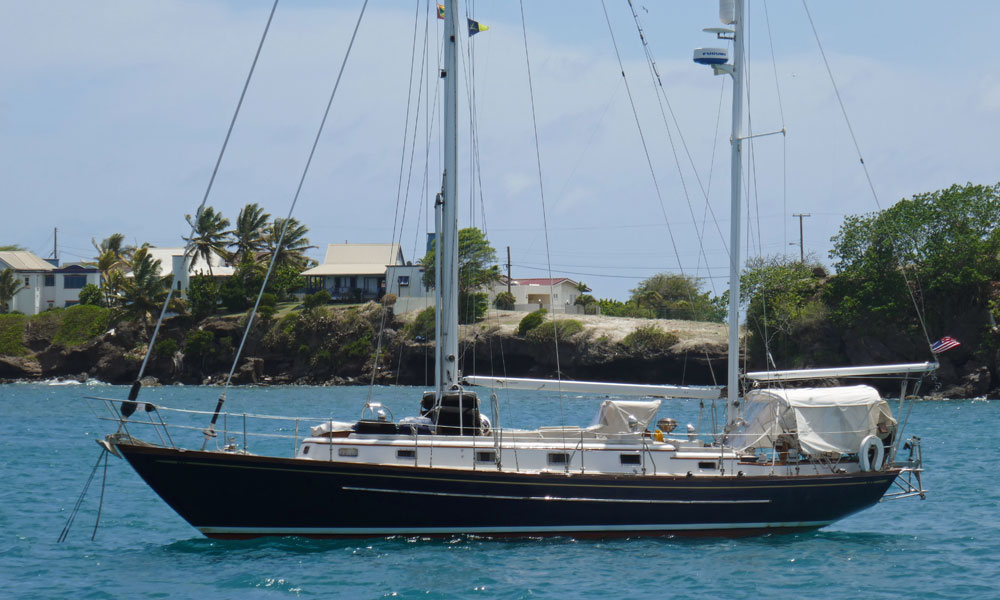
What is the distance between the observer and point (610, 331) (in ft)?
234

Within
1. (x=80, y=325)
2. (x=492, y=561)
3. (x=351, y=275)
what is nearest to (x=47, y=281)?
(x=80, y=325)

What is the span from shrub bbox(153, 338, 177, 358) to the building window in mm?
25742

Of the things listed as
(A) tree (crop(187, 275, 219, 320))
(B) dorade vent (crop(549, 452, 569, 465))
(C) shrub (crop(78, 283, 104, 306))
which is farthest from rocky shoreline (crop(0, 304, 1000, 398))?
(B) dorade vent (crop(549, 452, 569, 465))

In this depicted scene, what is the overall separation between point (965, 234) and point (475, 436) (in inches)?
2018

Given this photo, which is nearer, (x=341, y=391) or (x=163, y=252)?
(x=341, y=391)

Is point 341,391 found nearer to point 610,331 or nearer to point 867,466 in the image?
point 610,331

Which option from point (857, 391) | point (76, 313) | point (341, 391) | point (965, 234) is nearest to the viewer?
point (857, 391)

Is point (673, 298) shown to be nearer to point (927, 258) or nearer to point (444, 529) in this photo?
point (927, 258)

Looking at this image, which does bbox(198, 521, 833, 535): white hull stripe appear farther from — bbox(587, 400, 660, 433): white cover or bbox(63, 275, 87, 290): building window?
bbox(63, 275, 87, 290): building window

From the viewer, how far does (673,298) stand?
99125 mm

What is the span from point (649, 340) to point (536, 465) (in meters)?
50.9

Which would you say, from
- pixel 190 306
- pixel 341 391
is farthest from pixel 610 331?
pixel 190 306

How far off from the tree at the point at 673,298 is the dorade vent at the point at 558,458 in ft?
223

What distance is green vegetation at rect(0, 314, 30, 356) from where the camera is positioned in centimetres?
8381
